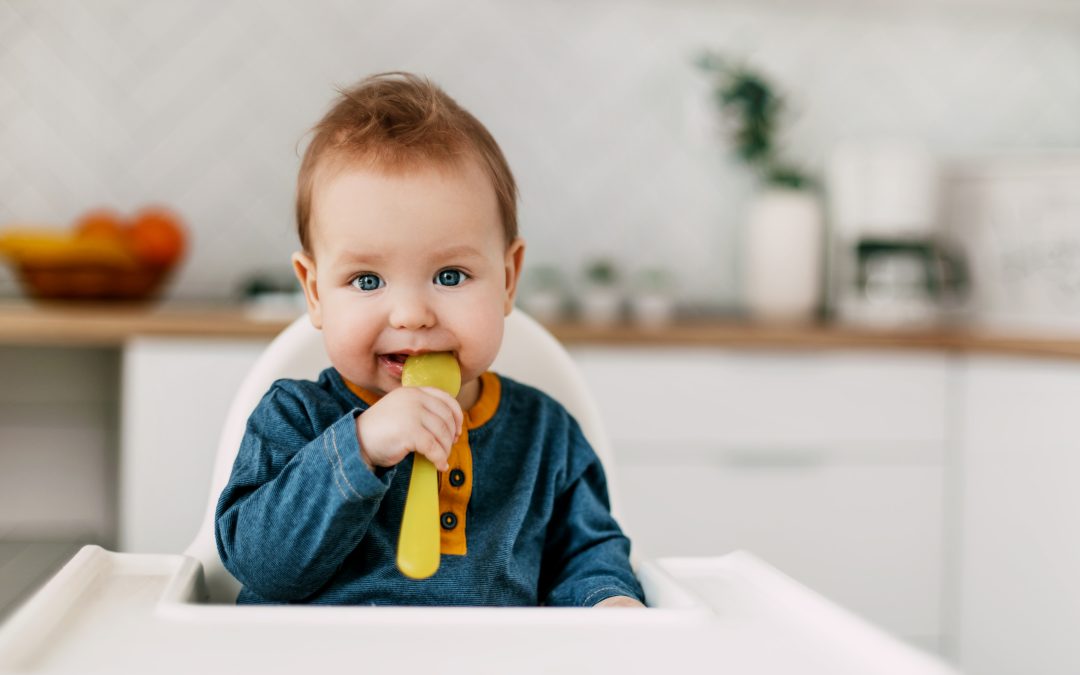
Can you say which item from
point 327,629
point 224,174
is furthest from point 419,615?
point 224,174

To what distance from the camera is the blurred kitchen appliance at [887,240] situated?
7.34 feet

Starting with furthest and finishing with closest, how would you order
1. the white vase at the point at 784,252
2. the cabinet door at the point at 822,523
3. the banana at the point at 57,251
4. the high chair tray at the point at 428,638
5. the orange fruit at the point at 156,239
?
the white vase at the point at 784,252 → the orange fruit at the point at 156,239 → the cabinet door at the point at 822,523 → the banana at the point at 57,251 → the high chair tray at the point at 428,638

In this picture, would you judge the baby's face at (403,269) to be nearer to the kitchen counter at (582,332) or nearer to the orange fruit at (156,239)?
the kitchen counter at (582,332)

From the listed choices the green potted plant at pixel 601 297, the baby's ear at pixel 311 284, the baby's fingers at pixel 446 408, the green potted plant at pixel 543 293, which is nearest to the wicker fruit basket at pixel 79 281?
the green potted plant at pixel 543 293

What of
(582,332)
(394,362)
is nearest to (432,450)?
(394,362)

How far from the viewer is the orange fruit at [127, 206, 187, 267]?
208 centimetres

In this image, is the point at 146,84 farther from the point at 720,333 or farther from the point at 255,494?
the point at 255,494

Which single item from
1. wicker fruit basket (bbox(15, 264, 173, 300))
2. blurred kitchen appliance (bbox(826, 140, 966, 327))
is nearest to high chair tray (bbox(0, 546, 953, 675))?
wicker fruit basket (bbox(15, 264, 173, 300))

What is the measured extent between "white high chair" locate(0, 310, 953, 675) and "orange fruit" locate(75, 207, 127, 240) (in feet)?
4.67

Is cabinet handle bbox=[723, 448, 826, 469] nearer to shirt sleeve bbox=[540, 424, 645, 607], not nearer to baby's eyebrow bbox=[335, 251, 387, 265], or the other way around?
shirt sleeve bbox=[540, 424, 645, 607]

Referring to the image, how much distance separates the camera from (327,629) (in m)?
0.61

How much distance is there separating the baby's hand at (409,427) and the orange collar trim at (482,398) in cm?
15

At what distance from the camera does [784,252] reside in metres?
2.36

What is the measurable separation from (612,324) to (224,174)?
36.3 inches
